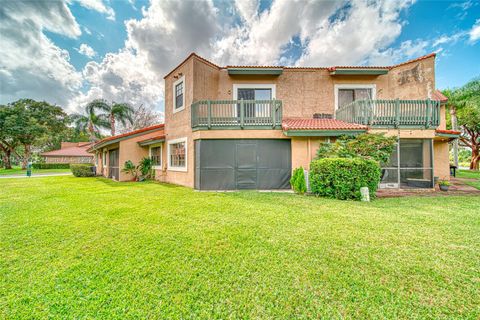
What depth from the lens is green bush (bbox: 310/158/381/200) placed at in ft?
23.5

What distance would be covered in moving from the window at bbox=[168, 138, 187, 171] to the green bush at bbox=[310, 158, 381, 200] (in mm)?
7409

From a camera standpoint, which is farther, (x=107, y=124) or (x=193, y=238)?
(x=107, y=124)

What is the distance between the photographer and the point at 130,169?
42.2ft

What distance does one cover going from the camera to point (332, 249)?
11.1ft

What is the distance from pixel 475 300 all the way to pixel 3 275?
20.4ft

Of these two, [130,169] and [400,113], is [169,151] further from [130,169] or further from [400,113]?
[400,113]

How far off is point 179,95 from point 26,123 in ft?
107

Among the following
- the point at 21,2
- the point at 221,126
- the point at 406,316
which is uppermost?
the point at 21,2

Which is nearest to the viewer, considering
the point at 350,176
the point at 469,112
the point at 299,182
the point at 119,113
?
the point at 350,176

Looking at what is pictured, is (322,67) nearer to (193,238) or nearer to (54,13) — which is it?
(193,238)

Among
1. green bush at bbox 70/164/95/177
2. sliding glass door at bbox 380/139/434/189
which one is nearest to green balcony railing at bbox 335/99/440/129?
sliding glass door at bbox 380/139/434/189

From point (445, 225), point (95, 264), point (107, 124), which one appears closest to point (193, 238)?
point (95, 264)

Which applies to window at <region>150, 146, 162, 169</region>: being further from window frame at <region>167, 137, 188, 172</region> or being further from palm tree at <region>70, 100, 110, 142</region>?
palm tree at <region>70, 100, 110, 142</region>

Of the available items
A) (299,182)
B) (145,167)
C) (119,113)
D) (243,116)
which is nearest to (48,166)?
(119,113)
